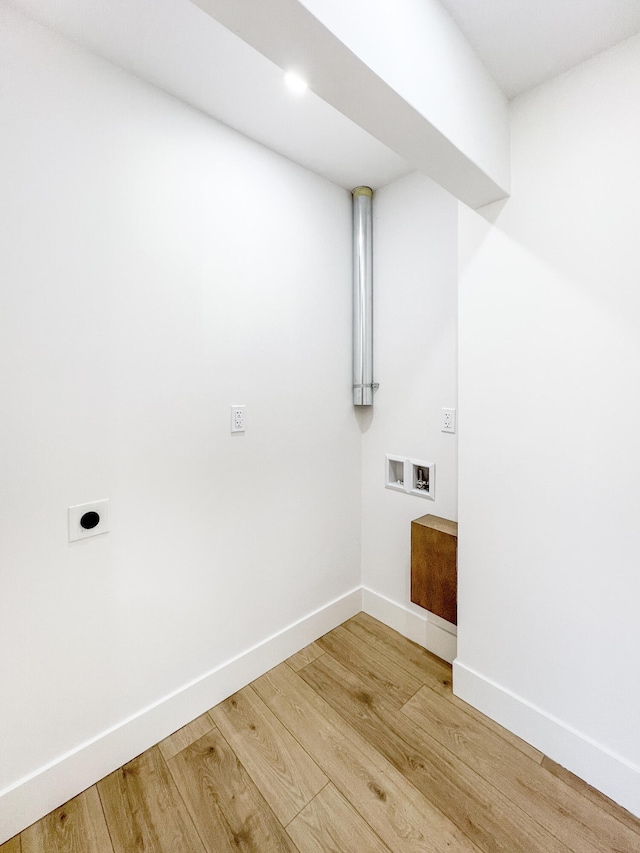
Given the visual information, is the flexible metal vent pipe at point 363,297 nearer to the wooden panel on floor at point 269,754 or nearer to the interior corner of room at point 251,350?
the interior corner of room at point 251,350

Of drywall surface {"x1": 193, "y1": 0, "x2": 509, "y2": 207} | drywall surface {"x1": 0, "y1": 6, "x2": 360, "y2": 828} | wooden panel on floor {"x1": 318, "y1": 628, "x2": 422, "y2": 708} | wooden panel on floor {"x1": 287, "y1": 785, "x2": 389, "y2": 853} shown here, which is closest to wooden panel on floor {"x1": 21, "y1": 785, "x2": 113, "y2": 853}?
drywall surface {"x1": 0, "y1": 6, "x2": 360, "y2": 828}

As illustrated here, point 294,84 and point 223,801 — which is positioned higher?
A: point 294,84

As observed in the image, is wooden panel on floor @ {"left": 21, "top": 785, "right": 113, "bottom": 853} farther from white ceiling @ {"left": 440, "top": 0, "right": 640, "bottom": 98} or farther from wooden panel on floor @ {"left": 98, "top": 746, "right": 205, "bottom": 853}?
white ceiling @ {"left": 440, "top": 0, "right": 640, "bottom": 98}

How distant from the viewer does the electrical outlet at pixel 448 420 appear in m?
1.86

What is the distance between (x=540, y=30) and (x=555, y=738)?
2.41 m

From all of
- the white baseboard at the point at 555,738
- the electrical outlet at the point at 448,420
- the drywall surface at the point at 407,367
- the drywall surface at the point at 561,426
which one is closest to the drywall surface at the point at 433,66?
the drywall surface at the point at 561,426

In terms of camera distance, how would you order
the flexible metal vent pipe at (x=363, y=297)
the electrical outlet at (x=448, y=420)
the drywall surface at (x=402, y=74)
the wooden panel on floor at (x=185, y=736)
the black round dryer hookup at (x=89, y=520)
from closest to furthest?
the drywall surface at (x=402, y=74) → the black round dryer hookup at (x=89, y=520) → the wooden panel on floor at (x=185, y=736) → the electrical outlet at (x=448, y=420) → the flexible metal vent pipe at (x=363, y=297)

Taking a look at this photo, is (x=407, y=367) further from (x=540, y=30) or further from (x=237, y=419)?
(x=540, y=30)

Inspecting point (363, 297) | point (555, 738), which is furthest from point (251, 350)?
point (555, 738)

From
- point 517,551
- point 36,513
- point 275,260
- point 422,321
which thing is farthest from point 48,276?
point 517,551

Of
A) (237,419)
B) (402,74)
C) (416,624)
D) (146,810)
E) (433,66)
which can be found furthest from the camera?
(416,624)

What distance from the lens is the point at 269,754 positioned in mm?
1438

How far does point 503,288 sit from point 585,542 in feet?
3.24

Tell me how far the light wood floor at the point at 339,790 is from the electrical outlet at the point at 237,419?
123 centimetres
